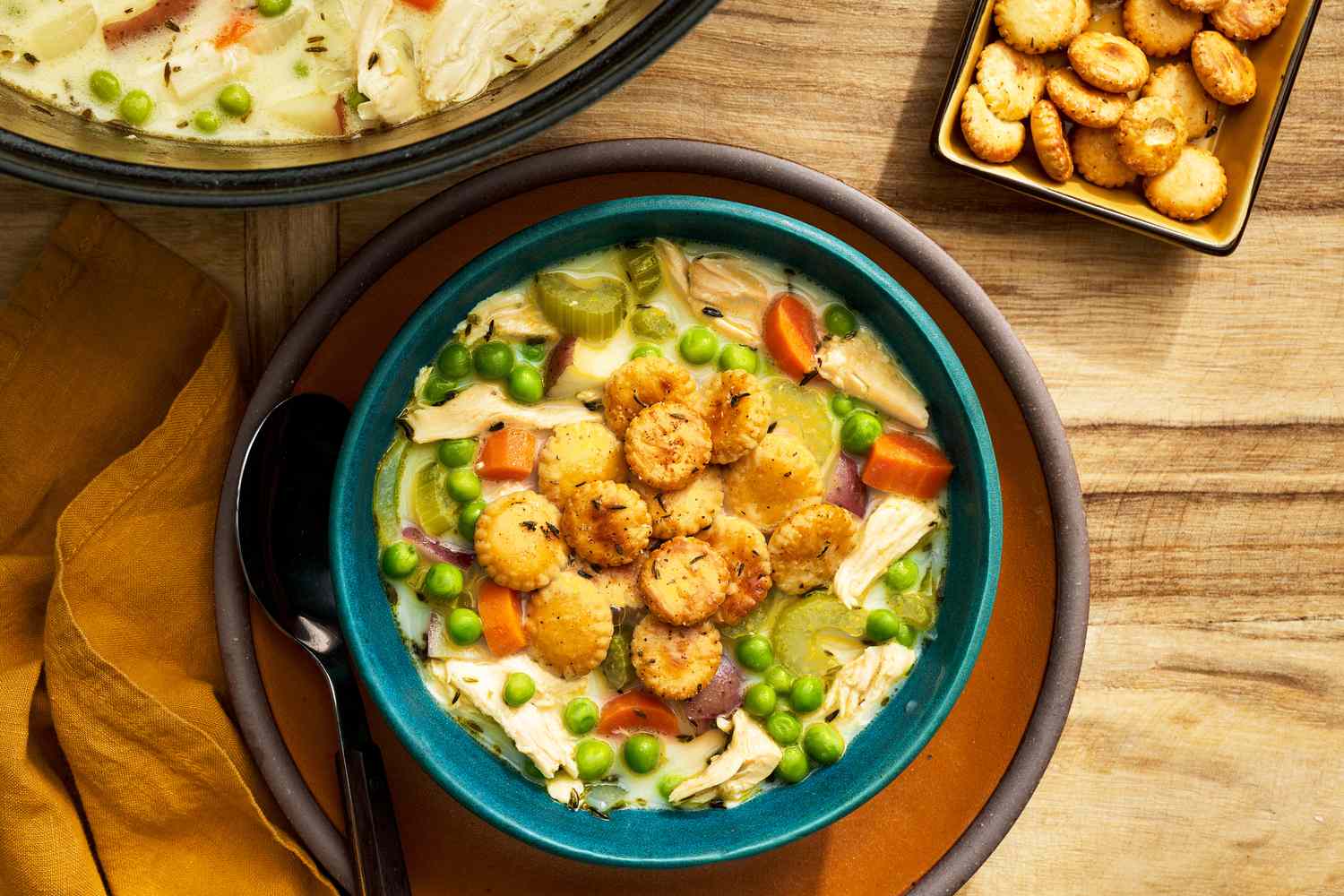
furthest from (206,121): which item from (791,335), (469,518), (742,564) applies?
(742,564)

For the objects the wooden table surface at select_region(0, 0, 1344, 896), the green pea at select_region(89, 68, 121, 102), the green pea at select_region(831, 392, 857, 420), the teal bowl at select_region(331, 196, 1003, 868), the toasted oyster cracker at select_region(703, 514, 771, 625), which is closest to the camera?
the green pea at select_region(89, 68, 121, 102)

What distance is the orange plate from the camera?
265 cm

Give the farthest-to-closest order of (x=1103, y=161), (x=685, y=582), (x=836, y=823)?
1. (x=1103, y=161)
2. (x=836, y=823)
3. (x=685, y=582)

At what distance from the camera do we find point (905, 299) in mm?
2549

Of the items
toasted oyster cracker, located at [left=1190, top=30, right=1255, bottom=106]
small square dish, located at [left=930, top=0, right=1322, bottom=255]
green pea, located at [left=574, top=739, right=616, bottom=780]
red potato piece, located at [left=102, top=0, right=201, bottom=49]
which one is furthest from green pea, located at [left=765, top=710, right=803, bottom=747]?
red potato piece, located at [left=102, top=0, right=201, bottom=49]

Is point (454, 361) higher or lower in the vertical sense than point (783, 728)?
higher

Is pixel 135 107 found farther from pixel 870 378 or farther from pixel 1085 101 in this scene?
pixel 1085 101

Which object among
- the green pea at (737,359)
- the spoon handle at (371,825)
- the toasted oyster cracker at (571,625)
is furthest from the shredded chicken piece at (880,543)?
the spoon handle at (371,825)

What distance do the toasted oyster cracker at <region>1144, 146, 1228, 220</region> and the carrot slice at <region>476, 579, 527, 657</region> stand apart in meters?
1.73

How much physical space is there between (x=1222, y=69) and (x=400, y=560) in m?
2.16

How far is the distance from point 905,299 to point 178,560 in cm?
170

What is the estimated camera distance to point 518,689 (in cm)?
255

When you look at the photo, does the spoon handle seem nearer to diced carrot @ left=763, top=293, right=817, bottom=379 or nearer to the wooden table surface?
the wooden table surface

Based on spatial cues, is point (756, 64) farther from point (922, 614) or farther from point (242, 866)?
point (242, 866)
